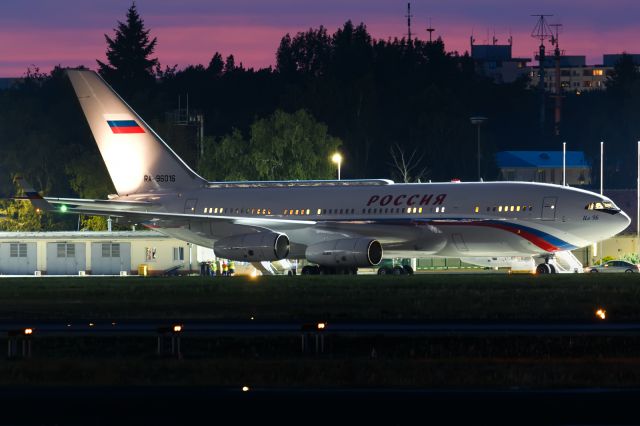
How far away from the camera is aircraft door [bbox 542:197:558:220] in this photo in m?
62.9

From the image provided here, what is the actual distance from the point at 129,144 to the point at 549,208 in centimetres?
2320

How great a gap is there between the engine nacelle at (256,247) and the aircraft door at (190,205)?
6195mm

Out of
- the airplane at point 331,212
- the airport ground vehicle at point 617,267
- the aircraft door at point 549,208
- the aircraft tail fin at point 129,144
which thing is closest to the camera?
the aircraft door at point 549,208

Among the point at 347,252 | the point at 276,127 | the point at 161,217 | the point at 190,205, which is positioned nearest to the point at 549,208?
the point at 347,252

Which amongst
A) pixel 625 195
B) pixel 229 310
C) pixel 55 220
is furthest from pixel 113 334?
pixel 55 220

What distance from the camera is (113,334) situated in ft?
114

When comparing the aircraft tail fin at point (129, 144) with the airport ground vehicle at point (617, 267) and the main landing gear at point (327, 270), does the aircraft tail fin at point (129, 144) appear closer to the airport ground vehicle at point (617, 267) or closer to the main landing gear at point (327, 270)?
the main landing gear at point (327, 270)

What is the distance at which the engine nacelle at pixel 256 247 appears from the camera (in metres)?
65.5

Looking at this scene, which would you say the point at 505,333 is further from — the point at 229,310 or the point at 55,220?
the point at 55,220

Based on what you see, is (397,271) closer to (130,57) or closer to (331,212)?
(331,212)

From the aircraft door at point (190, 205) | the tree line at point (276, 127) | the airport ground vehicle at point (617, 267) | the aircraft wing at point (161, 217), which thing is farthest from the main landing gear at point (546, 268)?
the tree line at point (276, 127)

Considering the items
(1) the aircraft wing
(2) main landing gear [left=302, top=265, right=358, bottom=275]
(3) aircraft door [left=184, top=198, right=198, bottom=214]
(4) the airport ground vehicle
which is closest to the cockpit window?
(2) main landing gear [left=302, top=265, right=358, bottom=275]

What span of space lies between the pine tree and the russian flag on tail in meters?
113

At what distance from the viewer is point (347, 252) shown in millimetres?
64875
